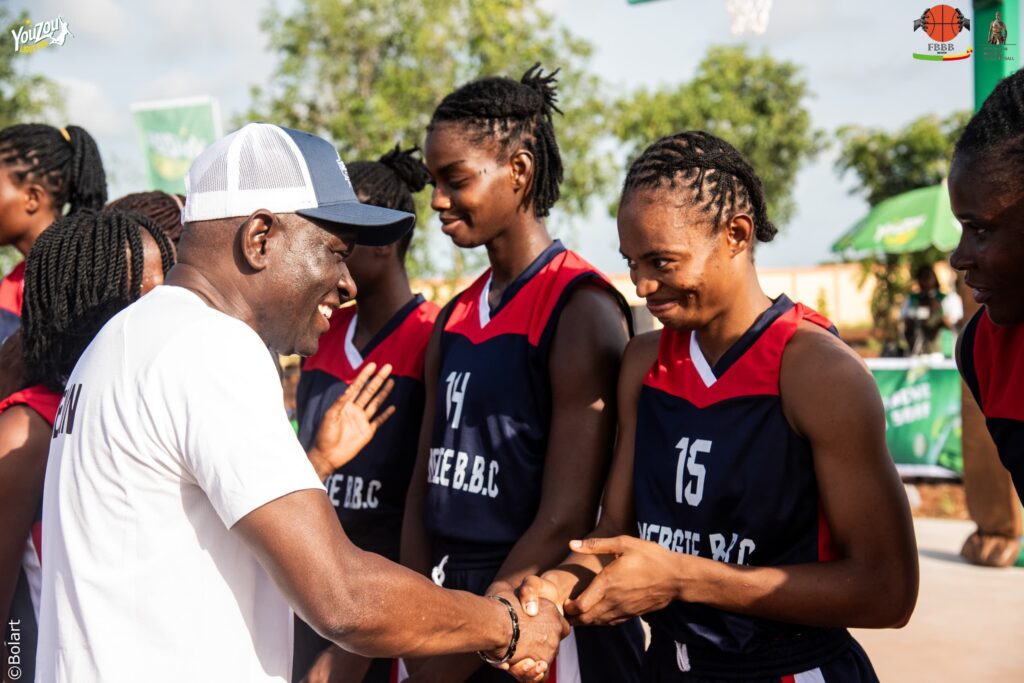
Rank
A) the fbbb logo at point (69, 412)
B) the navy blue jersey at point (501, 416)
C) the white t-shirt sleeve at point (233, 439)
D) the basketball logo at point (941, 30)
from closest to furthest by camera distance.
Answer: the white t-shirt sleeve at point (233, 439) → the fbbb logo at point (69, 412) → the navy blue jersey at point (501, 416) → the basketball logo at point (941, 30)

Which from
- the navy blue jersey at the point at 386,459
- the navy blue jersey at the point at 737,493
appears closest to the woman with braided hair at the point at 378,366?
the navy blue jersey at the point at 386,459

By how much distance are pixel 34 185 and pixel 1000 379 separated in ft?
12.6

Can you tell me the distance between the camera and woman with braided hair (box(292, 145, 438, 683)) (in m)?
3.59

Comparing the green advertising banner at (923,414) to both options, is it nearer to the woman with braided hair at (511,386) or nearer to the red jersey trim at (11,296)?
the woman with braided hair at (511,386)

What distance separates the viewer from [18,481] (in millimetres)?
2438

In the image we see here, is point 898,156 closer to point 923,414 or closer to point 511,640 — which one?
point 923,414

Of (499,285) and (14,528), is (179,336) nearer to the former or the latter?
(14,528)

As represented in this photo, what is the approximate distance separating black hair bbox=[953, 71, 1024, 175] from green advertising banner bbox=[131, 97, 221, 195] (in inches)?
414

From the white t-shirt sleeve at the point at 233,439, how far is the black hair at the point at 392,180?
2.07 meters

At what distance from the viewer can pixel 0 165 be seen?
4305 millimetres

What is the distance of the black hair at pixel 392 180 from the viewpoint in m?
4.07

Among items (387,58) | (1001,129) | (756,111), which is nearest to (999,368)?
(1001,129)

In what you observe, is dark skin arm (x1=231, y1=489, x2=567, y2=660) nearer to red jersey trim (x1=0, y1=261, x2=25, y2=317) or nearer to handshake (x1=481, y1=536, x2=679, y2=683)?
handshake (x1=481, y1=536, x2=679, y2=683)

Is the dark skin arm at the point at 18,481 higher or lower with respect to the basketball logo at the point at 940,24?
lower
